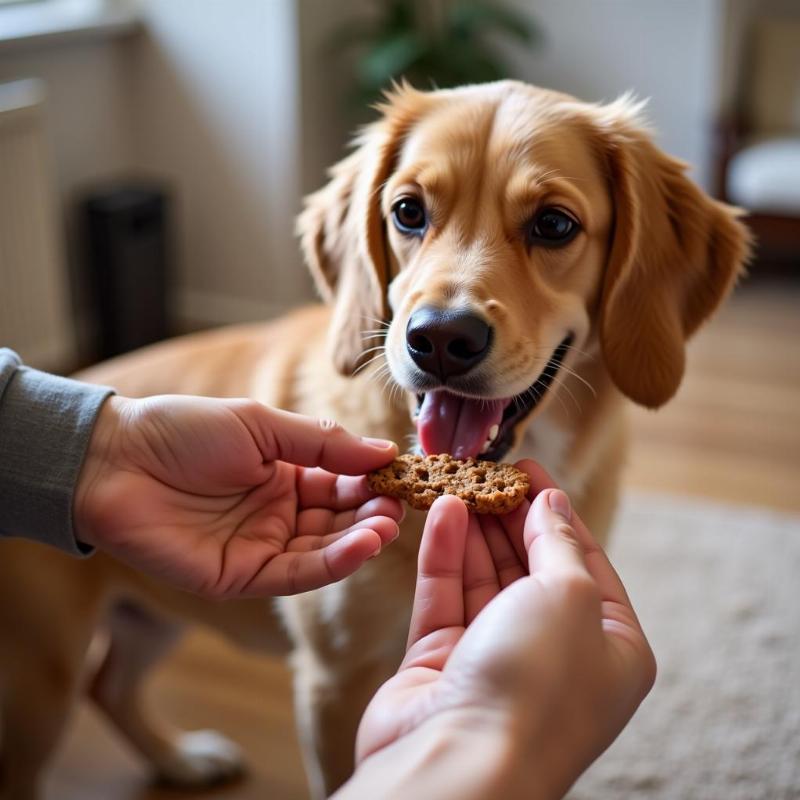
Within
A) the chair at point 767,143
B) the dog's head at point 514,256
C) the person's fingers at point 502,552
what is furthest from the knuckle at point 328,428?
the chair at point 767,143

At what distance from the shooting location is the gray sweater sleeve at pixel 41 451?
1.21 m

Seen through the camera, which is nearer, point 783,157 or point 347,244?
point 347,244

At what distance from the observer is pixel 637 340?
1.44m

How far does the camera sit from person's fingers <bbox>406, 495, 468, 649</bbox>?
3.41 ft

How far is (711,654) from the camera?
223 centimetres

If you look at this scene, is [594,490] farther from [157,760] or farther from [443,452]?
[157,760]

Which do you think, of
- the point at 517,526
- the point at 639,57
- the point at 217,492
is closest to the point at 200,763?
the point at 217,492

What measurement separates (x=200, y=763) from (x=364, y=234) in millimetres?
1114

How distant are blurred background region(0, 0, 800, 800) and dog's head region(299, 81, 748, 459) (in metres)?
1.40

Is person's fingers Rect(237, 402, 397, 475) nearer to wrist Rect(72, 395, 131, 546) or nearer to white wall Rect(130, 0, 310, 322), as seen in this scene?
wrist Rect(72, 395, 131, 546)

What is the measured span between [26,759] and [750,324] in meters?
3.59

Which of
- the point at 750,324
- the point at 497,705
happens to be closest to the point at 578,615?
the point at 497,705

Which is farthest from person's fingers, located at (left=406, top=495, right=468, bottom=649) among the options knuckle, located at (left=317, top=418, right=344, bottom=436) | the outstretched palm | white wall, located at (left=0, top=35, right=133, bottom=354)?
white wall, located at (left=0, top=35, right=133, bottom=354)

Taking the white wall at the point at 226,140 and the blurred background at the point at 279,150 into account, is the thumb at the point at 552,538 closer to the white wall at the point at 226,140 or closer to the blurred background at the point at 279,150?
the blurred background at the point at 279,150
